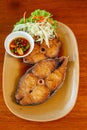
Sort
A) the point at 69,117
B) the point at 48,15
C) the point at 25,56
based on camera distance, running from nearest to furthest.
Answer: the point at 69,117
the point at 25,56
the point at 48,15

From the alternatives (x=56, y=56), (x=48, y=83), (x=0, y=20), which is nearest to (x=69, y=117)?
(x=48, y=83)

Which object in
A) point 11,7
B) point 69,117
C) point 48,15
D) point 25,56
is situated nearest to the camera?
point 69,117

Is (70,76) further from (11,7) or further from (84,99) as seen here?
(11,7)

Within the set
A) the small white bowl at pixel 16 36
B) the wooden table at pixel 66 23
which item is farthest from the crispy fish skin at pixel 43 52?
the wooden table at pixel 66 23

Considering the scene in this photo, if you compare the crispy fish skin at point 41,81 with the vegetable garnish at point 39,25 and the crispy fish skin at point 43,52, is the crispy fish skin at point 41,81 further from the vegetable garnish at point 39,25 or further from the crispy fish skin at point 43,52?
the vegetable garnish at point 39,25

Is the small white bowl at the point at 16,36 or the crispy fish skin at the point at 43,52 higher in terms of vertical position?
the small white bowl at the point at 16,36

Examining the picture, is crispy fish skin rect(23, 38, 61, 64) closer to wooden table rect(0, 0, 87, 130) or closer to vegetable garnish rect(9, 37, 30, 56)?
vegetable garnish rect(9, 37, 30, 56)

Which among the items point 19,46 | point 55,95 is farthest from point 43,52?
point 55,95
